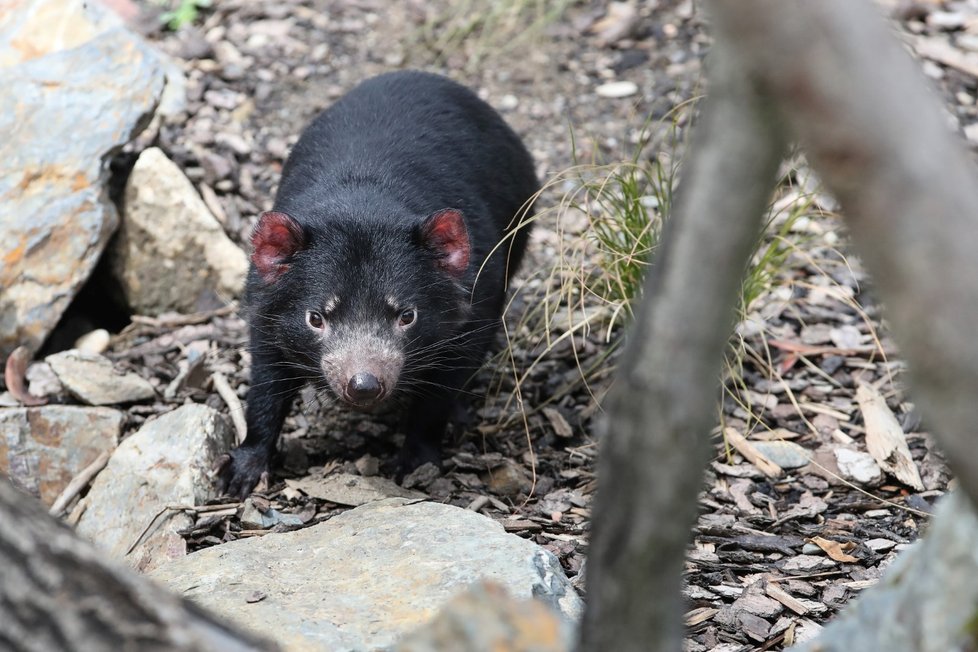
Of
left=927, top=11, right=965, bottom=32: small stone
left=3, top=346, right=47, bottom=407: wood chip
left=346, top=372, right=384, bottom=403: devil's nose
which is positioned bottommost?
left=3, top=346, right=47, bottom=407: wood chip

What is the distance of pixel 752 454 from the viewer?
4211mm

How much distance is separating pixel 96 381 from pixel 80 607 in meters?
3.37

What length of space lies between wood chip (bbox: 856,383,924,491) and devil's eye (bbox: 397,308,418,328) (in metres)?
1.85

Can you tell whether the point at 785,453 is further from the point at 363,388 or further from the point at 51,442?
the point at 51,442

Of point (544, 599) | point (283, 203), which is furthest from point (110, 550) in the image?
point (544, 599)

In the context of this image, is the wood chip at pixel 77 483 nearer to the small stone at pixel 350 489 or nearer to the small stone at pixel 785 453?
the small stone at pixel 350 489

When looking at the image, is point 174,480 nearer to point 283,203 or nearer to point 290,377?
point 290,377

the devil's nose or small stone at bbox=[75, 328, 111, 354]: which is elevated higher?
the devil's nose

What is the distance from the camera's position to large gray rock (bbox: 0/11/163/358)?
16.2ft

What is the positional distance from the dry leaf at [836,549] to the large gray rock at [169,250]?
3.11m

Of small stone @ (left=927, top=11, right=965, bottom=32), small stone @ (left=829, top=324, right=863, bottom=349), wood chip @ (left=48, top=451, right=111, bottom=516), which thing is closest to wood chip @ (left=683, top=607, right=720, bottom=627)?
small stone @ (left=829, top=324, right=863, bottom=349)

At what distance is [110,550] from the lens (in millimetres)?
3785

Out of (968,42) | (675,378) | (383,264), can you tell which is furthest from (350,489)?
(968,42)

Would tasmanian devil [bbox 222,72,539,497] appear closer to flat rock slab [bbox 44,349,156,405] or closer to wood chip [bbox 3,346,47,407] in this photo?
flat rock slab [bbox 44,349,156,405]
